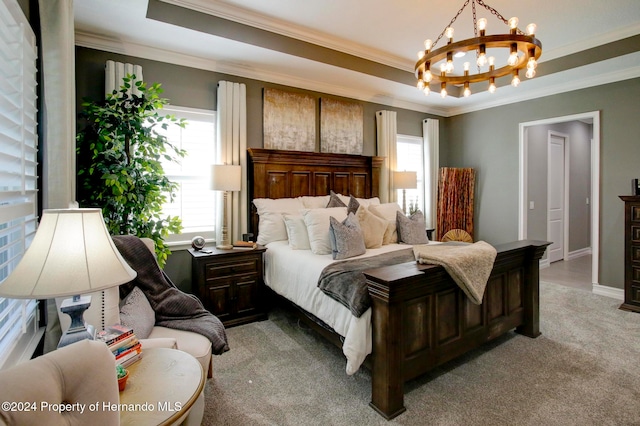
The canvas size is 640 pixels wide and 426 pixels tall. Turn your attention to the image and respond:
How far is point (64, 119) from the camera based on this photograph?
1.99 metres

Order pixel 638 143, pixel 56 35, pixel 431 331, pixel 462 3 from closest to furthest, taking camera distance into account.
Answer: pixel 56 35 → pixel 431 331 → pixel 462 3 → pixel 638 143

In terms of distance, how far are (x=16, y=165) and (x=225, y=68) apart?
260 centimetres

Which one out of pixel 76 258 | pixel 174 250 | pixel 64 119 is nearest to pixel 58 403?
pixel 76 258

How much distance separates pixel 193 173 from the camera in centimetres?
373

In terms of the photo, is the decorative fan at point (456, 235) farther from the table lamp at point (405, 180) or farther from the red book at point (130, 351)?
the red book at point (130, 351)

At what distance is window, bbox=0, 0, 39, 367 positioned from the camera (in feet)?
4.86

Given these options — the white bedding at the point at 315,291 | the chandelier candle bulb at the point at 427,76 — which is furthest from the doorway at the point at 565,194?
the chandelier candle bulb at the point at 427,76

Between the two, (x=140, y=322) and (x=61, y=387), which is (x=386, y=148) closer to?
(x=140, y=322)

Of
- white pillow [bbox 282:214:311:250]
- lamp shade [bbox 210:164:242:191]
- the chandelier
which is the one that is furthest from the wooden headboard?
the chandelier

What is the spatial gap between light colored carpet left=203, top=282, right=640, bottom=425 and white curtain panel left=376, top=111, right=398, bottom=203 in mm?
2653

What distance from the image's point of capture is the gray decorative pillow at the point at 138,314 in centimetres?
189

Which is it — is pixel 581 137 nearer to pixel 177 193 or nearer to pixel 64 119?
pixel 177 193

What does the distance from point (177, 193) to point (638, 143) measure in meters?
5.51

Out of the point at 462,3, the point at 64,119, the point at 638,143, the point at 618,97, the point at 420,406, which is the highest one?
the point at 462,3
